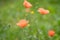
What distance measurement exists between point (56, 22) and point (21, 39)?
1434mm

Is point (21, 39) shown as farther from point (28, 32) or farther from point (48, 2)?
point (48, 2)

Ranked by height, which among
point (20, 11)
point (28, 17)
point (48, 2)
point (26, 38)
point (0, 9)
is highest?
point (48, 2)

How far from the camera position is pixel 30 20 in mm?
3504

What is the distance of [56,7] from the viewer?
563 cm

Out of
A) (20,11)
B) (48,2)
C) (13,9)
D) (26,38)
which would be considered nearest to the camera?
(26,38)

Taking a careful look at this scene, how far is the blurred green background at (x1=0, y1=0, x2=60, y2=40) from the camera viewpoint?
345 cm

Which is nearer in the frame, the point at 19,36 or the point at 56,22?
the point at 19,36

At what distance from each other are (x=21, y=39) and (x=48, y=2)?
2735mm

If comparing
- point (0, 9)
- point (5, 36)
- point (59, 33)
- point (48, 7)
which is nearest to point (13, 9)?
point (0, 9)

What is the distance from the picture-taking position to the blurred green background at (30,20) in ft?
11.3

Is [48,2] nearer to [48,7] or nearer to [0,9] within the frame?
[48,7]

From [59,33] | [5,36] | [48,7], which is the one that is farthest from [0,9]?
[5,36]

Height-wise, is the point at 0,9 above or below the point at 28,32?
above

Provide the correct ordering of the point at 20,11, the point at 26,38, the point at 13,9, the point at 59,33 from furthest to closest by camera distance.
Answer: the point at 13,9 < the point at 20,11 < the point at 59,33 < the point at 26,38
